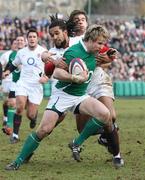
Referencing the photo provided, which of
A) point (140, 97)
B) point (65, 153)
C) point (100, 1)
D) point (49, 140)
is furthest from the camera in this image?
A: point (100, 1)

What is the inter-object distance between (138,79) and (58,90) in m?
26.2

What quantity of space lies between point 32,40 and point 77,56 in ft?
16.5

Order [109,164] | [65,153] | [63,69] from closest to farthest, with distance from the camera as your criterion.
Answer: [63,69] < [109,164] < [65,153]

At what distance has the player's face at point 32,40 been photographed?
15.5 metres

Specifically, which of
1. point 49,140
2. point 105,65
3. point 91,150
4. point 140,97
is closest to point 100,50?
point 105,65

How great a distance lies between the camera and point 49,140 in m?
15.1

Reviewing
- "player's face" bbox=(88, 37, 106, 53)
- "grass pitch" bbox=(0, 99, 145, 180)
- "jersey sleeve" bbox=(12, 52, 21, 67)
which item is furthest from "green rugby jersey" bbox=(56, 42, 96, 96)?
"jersey sleeve" bbox=(12, 52, 21, 67)

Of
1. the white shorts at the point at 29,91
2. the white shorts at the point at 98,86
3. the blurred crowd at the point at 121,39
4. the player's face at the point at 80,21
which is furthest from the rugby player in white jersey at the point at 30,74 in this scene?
the blurred crowd at the point at 121,39

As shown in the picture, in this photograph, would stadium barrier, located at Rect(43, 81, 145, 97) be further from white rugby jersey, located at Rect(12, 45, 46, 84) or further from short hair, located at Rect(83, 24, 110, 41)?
short hair, located at Rect(83, 24, 110, 41)

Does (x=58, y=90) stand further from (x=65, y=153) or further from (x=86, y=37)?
(x=65, y=153)

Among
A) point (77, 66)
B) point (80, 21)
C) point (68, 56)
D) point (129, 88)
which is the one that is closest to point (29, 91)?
point (80, 21)

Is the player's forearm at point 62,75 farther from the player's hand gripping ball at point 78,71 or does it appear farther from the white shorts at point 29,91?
the white shorts at point 29,91

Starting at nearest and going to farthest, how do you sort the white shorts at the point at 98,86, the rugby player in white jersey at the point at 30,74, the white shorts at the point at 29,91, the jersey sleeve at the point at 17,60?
the white shorts at the point at 98,86
the white shorts at the point at 29,91
the rugby player in white jersey at the point at 30,74
the jersey sleeve at the point at 17,60

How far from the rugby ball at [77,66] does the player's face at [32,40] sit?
4.94 m
